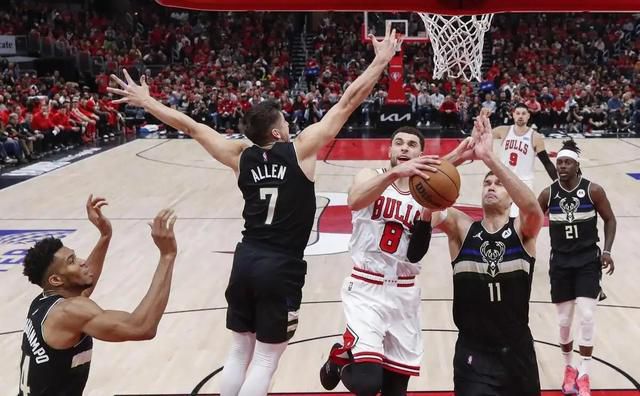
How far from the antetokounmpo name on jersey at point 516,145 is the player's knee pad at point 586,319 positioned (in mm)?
3080

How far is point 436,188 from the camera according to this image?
3.53 metres

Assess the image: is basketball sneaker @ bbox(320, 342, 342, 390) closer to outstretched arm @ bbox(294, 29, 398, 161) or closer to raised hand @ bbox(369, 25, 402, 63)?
outstretched arm @ bbox(294, 29, 398, 161)

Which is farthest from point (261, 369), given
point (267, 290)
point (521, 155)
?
point (521, 155)

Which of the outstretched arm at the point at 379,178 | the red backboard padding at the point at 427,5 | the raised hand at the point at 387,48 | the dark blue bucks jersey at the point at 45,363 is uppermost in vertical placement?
the red backboard padding at the point at 427,5

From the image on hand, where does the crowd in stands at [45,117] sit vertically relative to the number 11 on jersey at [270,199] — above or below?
below

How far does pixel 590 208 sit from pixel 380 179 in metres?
2.06

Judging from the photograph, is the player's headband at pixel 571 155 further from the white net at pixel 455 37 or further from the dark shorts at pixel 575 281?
the white net at pixel 455 37

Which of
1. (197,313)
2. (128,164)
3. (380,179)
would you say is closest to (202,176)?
(128,164)

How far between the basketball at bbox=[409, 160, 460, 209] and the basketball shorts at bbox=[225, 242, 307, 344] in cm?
79

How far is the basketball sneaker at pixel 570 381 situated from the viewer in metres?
4.90

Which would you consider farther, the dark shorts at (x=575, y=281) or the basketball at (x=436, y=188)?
the dark shorts at (x=575, y=281)

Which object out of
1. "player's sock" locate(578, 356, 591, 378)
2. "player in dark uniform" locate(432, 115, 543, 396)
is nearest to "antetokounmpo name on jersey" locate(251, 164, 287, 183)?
"player in dark uniform" locate(432, 115, 543, 396)

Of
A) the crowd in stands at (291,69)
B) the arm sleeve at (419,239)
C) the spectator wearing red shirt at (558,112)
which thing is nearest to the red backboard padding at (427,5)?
the arm sleeve at (419,239)

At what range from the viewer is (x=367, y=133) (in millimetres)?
20719
